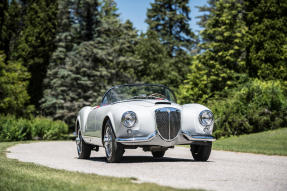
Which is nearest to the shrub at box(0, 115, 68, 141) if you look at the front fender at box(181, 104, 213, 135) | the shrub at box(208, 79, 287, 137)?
the shrub at box(208, 79, 287, 137)

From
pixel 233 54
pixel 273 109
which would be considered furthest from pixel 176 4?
pixel 273 109

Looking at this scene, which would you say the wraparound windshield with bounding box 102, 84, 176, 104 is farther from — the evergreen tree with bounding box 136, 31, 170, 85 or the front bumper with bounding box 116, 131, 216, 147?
the evergreen tree with bounding box 136, 31, 170, 85

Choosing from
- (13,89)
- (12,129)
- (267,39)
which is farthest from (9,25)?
(267,39)

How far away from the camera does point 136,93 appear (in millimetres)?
10664

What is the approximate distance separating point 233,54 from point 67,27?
15.5 meters

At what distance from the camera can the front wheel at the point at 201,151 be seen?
975 centimetres

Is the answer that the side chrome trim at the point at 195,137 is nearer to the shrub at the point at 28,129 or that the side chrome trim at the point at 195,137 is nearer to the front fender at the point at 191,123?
the front fender at the point at 191,123

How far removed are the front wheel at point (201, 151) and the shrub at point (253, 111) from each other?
11.4 metres

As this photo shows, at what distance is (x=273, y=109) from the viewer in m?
21.3

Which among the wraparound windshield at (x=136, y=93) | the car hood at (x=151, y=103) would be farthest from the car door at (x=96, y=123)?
the car hood at (x=151, y=103)

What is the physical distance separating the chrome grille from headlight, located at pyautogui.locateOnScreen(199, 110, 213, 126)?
22.5 inches

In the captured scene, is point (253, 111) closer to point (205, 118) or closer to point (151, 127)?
point (205, 118)

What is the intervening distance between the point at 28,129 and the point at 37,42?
33.8ft

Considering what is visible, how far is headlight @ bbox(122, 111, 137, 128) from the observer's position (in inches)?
349
